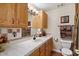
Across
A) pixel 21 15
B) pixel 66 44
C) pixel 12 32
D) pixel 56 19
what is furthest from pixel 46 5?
pixel 12 32

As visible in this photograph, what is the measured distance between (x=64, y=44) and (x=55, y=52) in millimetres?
159

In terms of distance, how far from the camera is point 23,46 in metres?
1.51

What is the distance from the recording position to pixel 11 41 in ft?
5.50

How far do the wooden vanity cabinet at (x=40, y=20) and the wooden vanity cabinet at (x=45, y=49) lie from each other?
23 centimetres

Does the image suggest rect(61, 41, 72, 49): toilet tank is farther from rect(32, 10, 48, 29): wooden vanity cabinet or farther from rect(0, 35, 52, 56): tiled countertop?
rect(32, 10, 48, 29): wooden vanity cabinet

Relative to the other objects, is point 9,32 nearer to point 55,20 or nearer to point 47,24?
point 47,24

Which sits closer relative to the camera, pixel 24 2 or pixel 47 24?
pixel 24 2

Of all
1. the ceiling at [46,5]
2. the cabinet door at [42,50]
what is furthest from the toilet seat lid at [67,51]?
the ceiling at [46,5]

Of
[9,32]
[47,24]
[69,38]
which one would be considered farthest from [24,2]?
[69,38]

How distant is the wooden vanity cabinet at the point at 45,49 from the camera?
1.42 meters

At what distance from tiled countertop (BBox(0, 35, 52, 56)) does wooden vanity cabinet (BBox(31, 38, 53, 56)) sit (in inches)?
1.7

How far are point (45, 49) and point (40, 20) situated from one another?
420 mm

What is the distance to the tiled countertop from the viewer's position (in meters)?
1.30

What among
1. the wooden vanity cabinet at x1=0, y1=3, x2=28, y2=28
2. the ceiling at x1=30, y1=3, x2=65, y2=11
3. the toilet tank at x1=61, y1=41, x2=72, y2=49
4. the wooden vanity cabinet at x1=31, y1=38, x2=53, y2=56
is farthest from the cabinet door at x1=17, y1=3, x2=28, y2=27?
the toilet tank at x1=61, y1=41, x2=72, y2=49
